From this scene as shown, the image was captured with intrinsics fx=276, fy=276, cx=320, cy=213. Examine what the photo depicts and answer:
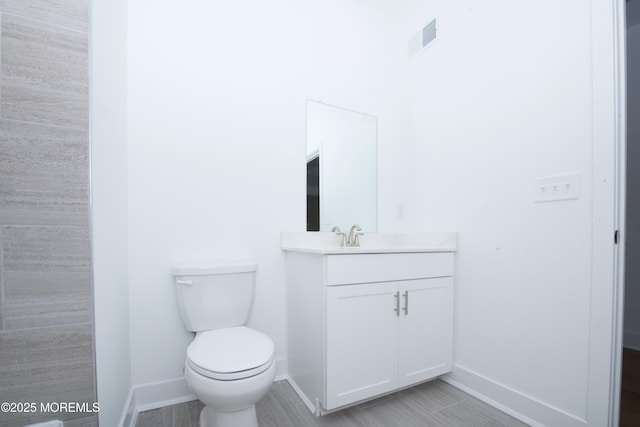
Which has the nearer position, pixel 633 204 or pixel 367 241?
pixel 367 241

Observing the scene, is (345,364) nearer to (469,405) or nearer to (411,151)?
(469,405)

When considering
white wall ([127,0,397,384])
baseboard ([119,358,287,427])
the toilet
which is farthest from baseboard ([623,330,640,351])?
baseboard ([119,358,287,427])

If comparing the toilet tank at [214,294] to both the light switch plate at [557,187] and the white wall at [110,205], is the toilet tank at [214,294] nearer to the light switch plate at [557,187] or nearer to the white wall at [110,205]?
the white wall at [110,205]

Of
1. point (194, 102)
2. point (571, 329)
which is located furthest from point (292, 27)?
point (571, 329)

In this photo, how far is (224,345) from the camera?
118cm

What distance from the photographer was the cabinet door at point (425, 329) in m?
1.49

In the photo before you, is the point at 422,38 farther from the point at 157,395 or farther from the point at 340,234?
the point at 157,395

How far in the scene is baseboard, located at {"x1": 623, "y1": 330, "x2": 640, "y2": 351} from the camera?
2082mm

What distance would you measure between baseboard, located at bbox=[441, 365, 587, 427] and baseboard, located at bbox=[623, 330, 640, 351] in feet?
5.18

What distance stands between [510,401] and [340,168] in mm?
1603

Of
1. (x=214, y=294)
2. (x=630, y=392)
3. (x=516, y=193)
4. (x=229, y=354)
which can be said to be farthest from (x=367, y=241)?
(x=630, y=392)

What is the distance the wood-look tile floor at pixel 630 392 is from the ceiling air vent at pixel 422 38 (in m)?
2.34

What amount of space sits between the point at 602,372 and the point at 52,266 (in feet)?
6.66

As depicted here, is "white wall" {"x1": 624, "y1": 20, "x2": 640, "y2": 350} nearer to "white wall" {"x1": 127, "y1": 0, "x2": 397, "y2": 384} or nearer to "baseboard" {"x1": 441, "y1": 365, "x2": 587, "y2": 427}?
"baseboard" {"x1": 441, "y1": 365, "x2": 587, "y2": 427}
